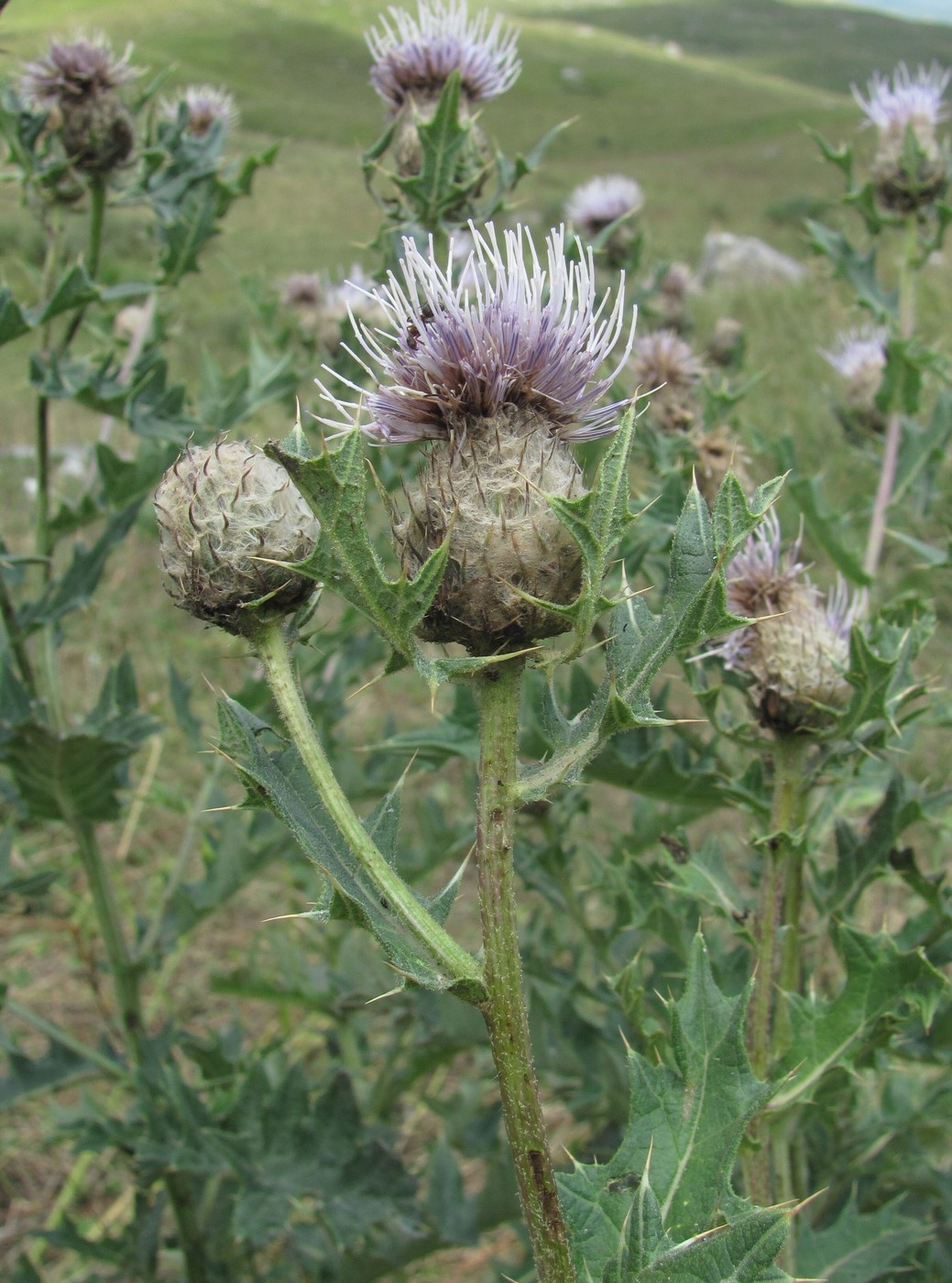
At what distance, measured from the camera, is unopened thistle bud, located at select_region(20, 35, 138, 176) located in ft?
10.6

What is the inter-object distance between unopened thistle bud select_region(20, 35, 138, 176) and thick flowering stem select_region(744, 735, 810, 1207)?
8.67ft

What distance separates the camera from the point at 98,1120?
2.78m

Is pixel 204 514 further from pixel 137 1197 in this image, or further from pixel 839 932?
pixel 137 1197

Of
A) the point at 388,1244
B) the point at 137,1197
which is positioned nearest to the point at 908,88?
the point at 388,1244

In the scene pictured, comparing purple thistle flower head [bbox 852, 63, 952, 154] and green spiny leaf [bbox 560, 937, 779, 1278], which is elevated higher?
purple thistle flower head [bbox 852, 63, 952, 154]

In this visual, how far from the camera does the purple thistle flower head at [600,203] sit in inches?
197

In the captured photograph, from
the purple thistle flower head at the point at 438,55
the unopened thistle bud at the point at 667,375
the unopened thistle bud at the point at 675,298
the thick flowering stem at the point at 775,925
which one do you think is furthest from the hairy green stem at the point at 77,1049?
the unopened thistle bud at the point at 675,298

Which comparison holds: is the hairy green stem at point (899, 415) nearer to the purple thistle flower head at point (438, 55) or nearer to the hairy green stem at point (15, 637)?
the purple thistle flower head at point (438, 55)

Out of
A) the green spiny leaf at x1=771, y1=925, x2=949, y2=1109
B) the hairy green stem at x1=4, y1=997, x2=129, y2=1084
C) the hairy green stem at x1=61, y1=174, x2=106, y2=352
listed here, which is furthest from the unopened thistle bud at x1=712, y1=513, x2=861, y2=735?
the hairy green stem at x1=4, y1=997, x2=129, y2=1084

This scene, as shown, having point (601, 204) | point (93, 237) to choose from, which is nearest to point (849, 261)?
point (601, 204)

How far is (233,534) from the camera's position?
4.88ft

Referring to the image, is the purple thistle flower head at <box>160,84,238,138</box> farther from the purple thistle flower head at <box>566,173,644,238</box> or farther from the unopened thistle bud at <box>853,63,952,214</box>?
the unopened thistle bud at <box>853,63,952,214</box>

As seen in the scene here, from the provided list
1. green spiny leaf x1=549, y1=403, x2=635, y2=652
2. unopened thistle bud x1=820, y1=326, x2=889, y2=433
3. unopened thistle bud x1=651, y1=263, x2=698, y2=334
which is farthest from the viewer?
unopened thistle bud x1=651, y1=263, x2=698, y2=334

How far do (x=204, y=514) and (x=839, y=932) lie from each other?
4.40 ft
